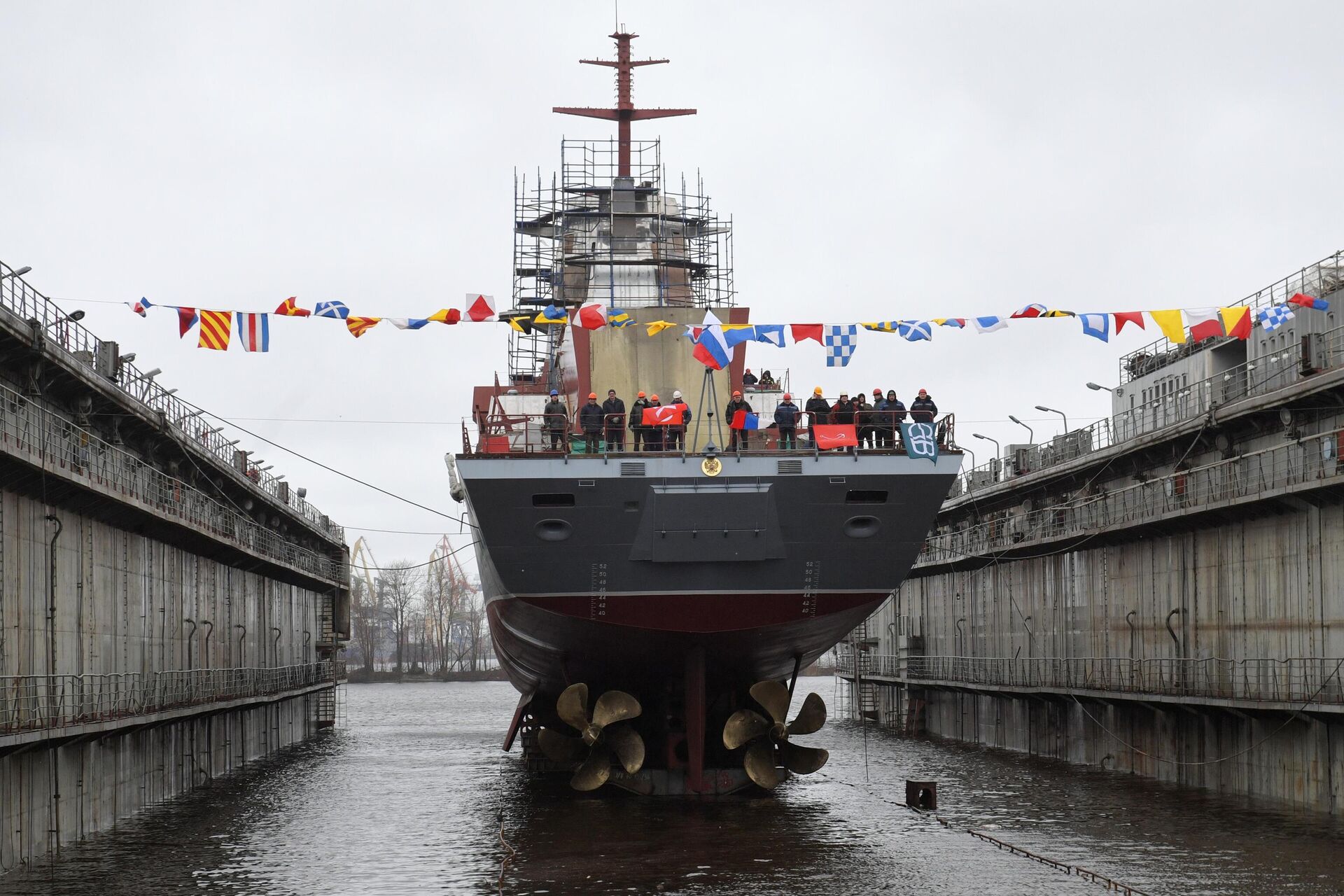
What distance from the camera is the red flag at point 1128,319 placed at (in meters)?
26.1

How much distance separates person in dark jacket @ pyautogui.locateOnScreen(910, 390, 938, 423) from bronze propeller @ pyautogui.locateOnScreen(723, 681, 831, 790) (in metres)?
5.47

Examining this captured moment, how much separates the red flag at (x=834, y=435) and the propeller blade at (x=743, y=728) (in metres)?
5.12

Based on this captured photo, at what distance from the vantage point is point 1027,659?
43.6m

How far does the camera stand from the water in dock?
2092 cm

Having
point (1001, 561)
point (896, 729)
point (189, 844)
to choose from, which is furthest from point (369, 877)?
point (896, 729)

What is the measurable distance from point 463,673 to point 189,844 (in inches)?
4843

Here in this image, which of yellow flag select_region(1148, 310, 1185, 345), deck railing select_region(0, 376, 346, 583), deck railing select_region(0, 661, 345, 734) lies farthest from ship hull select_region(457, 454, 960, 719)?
deck railing select_region(0, 661, 345, 734)

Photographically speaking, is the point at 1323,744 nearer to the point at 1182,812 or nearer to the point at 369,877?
the point at 1182,812

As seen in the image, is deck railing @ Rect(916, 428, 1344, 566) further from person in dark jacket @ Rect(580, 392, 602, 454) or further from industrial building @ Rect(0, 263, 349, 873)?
industrial building @ Rect(0, 263, 349, 873)

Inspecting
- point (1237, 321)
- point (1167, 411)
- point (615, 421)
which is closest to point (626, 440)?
point (615, 421)

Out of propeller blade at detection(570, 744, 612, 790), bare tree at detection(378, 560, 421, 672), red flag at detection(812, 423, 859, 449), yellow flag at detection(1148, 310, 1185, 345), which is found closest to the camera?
yellow flag at detection(1148, 310, 1185, 345)

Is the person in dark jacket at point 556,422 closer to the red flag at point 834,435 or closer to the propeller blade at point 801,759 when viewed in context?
the red flag at point 834,435

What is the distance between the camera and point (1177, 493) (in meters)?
34.3

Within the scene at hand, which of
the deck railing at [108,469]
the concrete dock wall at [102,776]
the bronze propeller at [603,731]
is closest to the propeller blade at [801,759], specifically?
the bronze propeller at [603,731]
